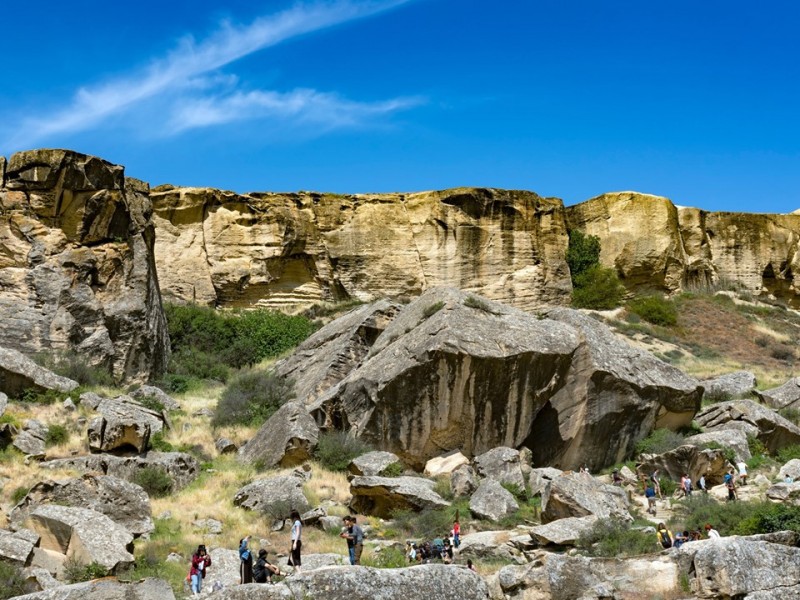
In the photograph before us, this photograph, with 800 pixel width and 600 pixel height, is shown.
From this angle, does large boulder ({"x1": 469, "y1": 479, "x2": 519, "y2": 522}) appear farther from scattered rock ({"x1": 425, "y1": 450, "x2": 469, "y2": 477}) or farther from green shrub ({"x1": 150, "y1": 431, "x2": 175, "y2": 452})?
green shrub ({"x1": 150, "y1": 431, "x2": 175, "y2": 452})

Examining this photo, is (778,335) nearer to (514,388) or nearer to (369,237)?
(369,237)

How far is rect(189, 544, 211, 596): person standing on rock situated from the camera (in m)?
11.4

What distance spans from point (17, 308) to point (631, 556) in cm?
1857

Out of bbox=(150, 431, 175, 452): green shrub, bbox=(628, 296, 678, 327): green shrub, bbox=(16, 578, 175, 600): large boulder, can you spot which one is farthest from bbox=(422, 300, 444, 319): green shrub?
bbox=(628, 296, 678, 327): green shrub

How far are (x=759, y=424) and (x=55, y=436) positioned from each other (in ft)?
53.0

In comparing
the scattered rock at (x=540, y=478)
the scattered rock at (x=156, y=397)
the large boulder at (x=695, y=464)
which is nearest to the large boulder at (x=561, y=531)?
the scattered rock at (x=540, y=478)

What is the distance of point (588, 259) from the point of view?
45.2 metres

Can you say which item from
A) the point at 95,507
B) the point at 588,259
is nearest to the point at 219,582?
the point at 95,507

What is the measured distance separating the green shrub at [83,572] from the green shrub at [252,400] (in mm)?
9972

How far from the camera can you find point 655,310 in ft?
139

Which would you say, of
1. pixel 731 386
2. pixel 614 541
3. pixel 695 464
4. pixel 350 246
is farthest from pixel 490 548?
pixel 350 246

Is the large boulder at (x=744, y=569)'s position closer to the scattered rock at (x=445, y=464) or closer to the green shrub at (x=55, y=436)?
the scattered rock at (x=445, y=464)

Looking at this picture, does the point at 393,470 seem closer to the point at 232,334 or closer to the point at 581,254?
the point at 232,334

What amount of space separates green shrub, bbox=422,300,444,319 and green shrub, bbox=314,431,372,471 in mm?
3856
